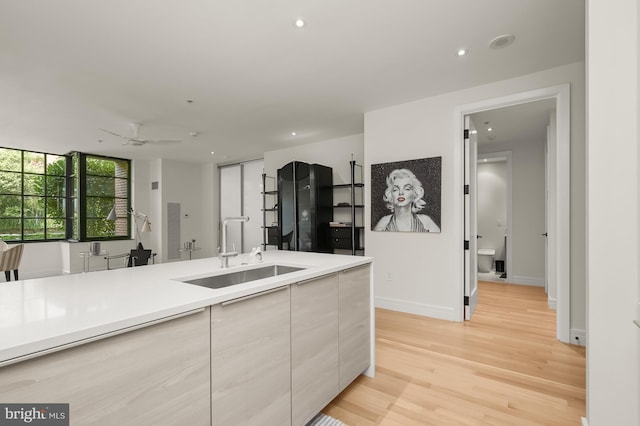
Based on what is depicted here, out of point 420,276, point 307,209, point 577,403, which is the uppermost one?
point 307,209

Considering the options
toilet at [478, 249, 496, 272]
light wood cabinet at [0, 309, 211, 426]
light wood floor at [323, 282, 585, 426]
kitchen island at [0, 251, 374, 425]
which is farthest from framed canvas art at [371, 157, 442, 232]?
toilet at [478, 249, 496, 272]

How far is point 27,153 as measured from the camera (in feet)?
21.0

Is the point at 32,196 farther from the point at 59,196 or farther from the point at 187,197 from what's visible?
the point at 187,197

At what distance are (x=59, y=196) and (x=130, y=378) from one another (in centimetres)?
808

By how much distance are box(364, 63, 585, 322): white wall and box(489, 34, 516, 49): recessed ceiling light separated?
0.79 meters

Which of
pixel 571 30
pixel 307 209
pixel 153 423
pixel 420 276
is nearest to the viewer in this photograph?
pixel 153 423

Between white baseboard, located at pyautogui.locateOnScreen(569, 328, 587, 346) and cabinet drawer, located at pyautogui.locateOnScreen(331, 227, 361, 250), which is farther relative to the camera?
cabinet drawer, located at pyautogui.locateOnScreen(331, 227, 361, 250)

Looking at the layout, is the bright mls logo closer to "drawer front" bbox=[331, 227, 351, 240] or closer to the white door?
the white door

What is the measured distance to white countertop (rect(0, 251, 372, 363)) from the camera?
2.62ft

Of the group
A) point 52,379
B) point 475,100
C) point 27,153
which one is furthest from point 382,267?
point 27,153

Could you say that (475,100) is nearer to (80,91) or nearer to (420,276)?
(420,276)

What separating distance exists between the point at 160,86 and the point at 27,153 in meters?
5.41

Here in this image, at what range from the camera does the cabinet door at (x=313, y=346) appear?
61.4 inches

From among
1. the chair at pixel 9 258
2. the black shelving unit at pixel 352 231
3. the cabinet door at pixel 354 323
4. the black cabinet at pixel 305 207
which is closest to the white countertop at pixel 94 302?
the cabinet door at pixel 354 323
